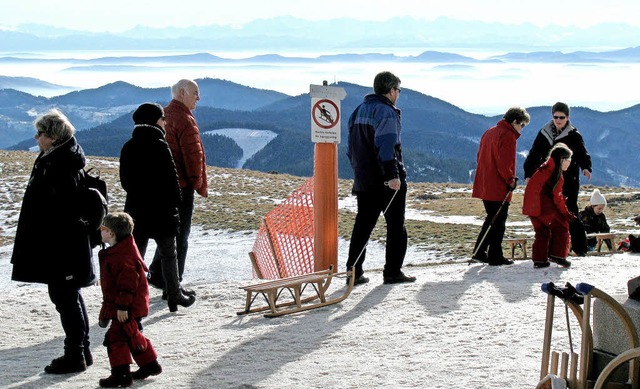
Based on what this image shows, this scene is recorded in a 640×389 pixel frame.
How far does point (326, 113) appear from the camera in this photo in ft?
29.4

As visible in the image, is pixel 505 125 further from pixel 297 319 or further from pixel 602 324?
pixel 602 324

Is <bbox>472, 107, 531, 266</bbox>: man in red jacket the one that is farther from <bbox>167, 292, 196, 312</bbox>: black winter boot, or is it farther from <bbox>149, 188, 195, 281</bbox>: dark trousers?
<bbox>167, 292, 196, 312</bbox>: black winter boot

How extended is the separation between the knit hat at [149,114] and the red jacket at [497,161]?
3.64 meters

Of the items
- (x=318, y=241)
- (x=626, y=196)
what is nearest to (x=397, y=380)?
(x=318, y=241)

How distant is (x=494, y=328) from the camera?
22.6 ft

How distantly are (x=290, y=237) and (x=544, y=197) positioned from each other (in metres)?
3.17

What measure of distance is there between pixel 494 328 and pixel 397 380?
1.47m

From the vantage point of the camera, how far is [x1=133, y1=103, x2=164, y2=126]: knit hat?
23.6 ft

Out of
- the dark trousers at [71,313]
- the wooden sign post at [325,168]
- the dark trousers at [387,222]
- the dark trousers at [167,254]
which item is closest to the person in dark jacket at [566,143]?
the dark trousers at [387,222]

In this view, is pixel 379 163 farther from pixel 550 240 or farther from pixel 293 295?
pixel 550 240

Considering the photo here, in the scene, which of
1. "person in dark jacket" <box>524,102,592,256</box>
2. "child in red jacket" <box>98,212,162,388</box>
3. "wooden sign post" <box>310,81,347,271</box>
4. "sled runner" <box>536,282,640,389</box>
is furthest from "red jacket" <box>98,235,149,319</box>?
"person in dark jacket" <box>524,102,592,256</box>

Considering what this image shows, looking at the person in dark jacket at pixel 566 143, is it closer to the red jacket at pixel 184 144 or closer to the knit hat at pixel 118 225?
the red jacket at pixel 184 144

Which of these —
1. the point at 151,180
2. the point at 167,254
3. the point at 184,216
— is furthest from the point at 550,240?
the point at 151,180

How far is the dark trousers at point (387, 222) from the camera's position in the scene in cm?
835
